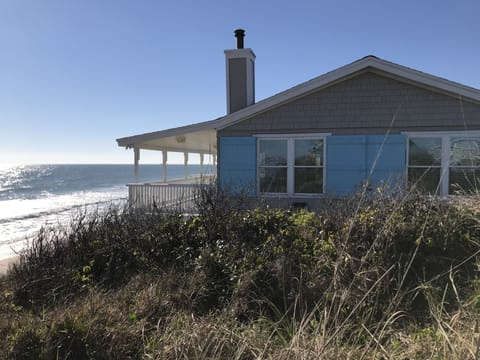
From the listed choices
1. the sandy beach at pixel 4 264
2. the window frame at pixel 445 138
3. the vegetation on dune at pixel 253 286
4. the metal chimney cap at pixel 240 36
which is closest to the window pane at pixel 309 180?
the window frame at pixel 445 138

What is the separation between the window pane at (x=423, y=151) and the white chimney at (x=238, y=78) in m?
4.89

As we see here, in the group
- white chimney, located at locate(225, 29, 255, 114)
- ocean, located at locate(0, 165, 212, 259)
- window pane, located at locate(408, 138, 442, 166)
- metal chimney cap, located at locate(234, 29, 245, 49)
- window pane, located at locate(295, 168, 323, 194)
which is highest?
metal chimney cap, located at locate(234, 29, 245, 49)

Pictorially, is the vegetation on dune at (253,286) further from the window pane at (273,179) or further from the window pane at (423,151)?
the window pane at (423,151)

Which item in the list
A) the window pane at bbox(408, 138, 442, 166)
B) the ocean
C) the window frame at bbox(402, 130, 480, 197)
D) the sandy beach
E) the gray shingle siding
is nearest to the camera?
the sandy beach

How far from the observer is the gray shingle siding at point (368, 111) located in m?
8.23

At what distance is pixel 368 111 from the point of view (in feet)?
28.8

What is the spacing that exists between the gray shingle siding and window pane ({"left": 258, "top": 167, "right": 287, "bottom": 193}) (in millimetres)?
1130

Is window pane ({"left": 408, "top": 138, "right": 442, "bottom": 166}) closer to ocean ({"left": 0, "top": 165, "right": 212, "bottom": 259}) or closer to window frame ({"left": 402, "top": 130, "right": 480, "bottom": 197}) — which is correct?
window frame ({"left": 402, "top": 130, "right": 480, "bottom": 197})

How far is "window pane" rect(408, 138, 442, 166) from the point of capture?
8453 millimetres

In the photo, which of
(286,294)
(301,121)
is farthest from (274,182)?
(286,294)

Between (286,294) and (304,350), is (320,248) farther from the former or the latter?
(304,350)

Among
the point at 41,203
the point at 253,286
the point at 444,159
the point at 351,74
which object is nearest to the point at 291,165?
the point at 351,74

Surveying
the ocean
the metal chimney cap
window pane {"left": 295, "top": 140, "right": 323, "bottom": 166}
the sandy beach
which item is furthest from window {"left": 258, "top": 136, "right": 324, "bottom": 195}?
the sandy beach

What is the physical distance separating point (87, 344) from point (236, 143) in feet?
24.5
